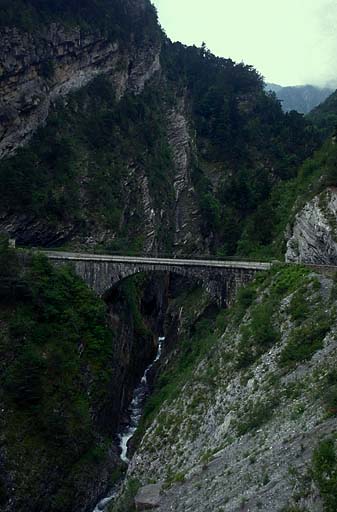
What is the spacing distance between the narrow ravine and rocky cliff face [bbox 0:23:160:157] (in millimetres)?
27857

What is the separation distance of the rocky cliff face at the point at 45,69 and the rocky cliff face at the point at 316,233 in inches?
1235

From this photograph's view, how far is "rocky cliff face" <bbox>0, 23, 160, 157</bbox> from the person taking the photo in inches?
1874

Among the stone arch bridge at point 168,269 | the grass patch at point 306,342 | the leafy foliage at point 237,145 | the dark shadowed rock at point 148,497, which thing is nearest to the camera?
the dark shadowed rock at point 148,497

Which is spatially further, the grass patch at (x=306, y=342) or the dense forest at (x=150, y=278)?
the dense forest at (x=150, y=278)

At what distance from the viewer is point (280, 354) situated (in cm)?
2277

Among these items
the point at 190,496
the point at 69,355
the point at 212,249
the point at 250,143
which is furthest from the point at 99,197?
the point at 190,496

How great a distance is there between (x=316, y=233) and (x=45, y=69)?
1541 inches

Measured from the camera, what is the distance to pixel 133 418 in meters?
36.9

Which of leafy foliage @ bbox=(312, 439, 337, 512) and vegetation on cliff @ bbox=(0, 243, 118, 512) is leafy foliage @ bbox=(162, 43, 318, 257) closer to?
vegetation on cliff @ bbox=(0, 243, 118, 512)

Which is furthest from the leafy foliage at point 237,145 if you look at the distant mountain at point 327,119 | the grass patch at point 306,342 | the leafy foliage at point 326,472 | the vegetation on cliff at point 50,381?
the leafy foliage at point 326,472

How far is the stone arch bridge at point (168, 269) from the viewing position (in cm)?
3425

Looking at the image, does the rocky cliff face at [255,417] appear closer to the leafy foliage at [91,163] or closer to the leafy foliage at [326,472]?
the leafy foliage at [326,472]

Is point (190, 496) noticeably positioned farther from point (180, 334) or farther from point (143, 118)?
point (143, 118)

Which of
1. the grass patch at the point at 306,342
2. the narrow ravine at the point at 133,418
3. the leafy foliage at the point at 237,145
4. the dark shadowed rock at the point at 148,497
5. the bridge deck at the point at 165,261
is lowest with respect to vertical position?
the narrow ravine at the point at 133,418
